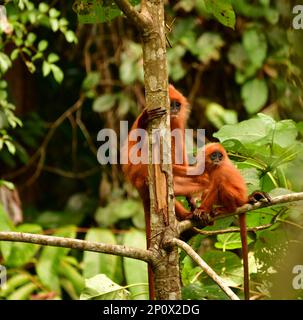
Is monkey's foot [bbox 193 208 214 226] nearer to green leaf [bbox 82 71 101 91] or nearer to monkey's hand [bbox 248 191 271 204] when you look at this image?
monkey's hand [bbox 248 191 271 204]

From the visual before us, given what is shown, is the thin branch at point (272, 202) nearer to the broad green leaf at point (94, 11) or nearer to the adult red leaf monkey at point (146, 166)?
the adult red leaf monkey at point (146, 166)

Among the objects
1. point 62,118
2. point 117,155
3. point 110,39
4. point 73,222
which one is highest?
Answer: point 110,39

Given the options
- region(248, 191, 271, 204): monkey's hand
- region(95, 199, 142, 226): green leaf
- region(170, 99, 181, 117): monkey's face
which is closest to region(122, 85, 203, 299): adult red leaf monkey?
region(170, 99, 181, 117): monkey's face

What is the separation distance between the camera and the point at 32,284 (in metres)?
5.00

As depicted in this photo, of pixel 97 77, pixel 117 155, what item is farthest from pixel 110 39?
pixel 117 155

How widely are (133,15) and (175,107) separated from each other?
1.31 m

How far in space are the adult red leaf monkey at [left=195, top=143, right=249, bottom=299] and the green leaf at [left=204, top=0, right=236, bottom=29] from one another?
74cm

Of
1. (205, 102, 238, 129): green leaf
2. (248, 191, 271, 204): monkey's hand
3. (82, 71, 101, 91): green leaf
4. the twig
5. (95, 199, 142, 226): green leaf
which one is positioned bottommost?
(248, 191, 271, 204): monkey's hand

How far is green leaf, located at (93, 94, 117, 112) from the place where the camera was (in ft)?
19.5

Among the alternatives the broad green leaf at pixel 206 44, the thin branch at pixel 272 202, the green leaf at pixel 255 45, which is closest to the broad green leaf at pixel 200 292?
the thin branch at pixel 272 202

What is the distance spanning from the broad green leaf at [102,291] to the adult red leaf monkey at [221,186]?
51 cm

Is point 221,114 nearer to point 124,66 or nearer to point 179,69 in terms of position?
point 179,69

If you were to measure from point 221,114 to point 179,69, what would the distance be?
0.53 metres

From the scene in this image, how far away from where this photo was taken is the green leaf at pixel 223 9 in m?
2.90
